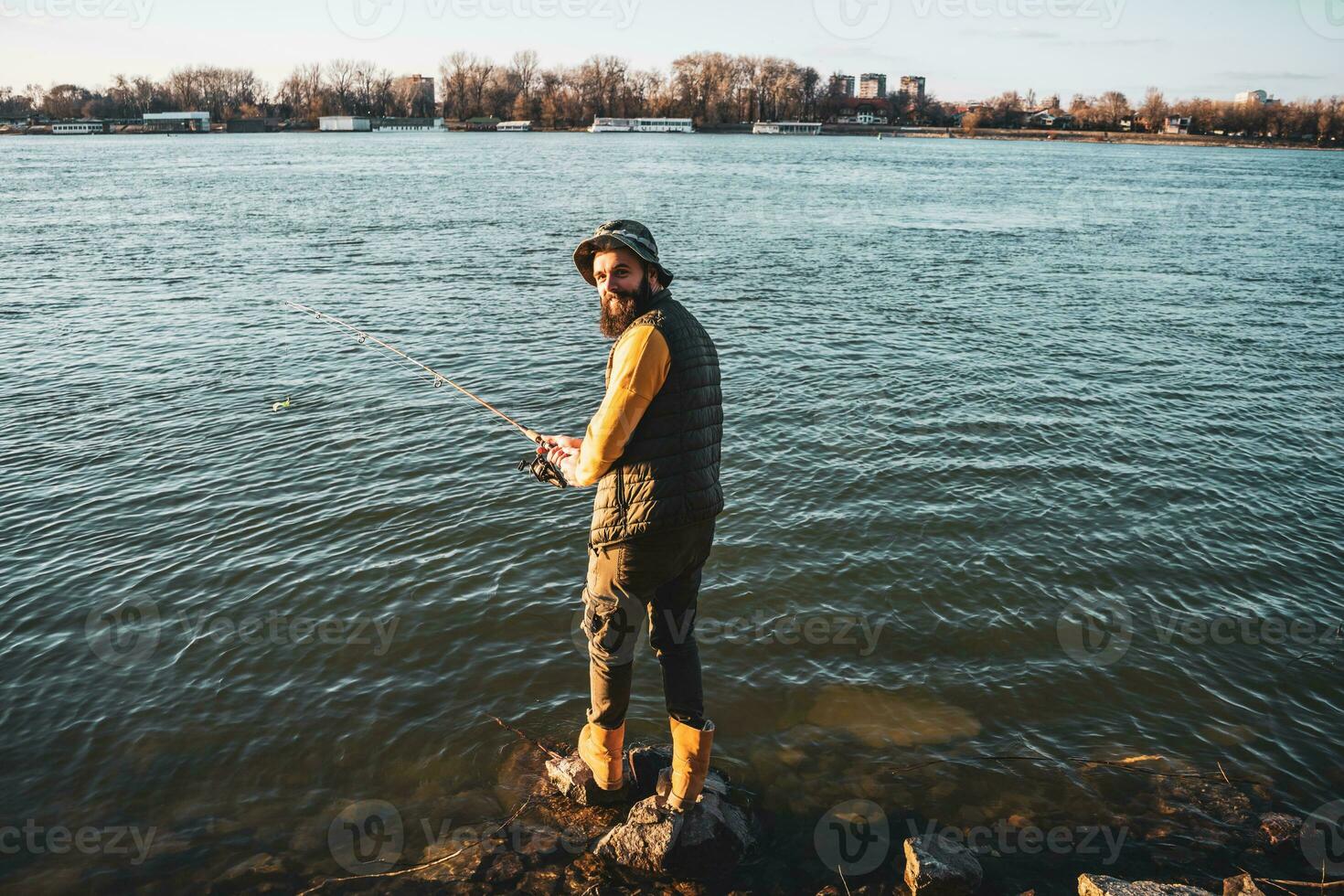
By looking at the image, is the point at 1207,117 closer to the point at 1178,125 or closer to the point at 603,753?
the point at 1178,125

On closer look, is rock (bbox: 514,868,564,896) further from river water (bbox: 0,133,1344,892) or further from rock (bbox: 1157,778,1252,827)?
rock (bbox: 1157,778,1252,827)

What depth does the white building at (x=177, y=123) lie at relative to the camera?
16112 centimetres

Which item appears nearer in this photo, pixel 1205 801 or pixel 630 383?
pixel 630 383

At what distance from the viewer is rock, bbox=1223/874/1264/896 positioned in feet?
15.2

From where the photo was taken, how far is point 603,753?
5180 millimetres

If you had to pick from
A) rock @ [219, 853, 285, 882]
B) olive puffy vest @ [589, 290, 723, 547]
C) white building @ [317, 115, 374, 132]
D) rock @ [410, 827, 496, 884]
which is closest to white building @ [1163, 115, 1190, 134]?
white building @ [317, 115, 374, 132]

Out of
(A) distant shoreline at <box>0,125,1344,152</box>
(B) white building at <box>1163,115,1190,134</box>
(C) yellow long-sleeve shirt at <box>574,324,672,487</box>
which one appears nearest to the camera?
(C) yellow long-sleeve shirt at <box>574,324,672,487</box>

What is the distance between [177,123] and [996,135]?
156118 mm

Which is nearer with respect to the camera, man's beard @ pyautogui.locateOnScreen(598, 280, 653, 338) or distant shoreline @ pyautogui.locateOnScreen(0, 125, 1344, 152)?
man's beard @ pyautogui.locateOnScreen(598, 280, 653, 338)

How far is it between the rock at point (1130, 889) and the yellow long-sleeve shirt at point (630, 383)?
137 inches

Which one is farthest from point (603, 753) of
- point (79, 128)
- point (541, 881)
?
point (79, 128)

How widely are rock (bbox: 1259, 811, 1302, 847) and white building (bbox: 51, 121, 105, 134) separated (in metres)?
194

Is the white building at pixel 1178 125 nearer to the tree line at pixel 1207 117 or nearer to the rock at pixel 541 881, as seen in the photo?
the tree line at pixel 1207 117

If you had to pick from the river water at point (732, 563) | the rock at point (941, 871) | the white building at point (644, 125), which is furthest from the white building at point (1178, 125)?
the rock at point (941, 871)
